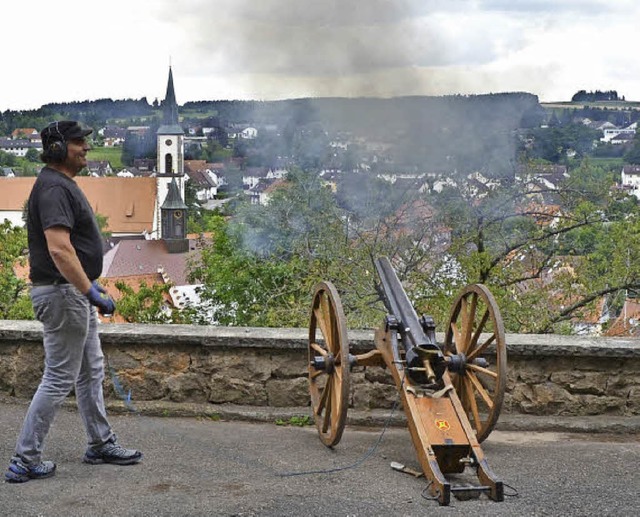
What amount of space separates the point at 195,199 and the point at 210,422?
5388cm

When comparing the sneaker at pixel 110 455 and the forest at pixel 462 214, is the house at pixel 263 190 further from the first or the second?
the sneaker at pixel 110 455

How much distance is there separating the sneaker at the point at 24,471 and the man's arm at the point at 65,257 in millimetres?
837

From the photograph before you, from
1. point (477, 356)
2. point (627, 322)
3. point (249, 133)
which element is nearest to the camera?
point (477, 356)

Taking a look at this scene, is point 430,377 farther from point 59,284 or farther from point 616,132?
point 616,132

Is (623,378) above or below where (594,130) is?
below

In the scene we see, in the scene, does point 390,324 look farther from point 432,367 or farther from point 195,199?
point 195,199

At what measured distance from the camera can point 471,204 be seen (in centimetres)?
1434

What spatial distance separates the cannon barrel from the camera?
4566 millimetres

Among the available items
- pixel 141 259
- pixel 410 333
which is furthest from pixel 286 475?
pixel 141 259

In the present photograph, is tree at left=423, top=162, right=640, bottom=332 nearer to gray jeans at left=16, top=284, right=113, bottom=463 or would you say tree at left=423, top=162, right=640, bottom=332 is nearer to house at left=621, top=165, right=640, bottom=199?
house at left=621, top=165, right=640, bottom=199

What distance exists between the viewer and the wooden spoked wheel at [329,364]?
4586mm

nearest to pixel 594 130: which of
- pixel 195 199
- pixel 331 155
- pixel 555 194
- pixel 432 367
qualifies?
pixel 555 194

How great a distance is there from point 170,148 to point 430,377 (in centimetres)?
4594

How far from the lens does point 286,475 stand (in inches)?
176
